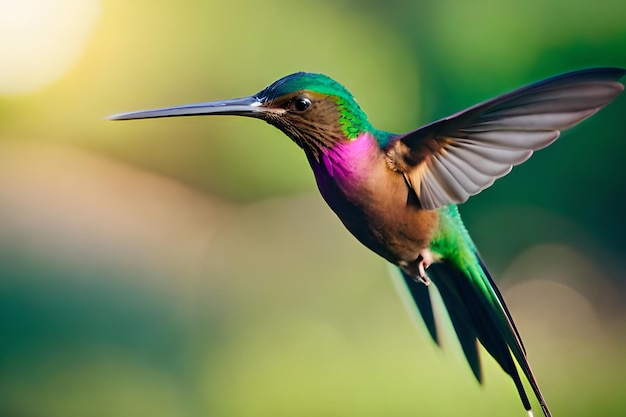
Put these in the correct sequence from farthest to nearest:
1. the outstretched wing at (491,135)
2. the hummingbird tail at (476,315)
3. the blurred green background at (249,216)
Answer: the blurred green background at (249,216) < the hummingbird tail at (476,315) < the outstretched wing at (491,135)

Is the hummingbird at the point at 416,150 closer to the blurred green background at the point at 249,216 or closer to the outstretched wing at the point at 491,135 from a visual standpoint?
the outstretched wing at the point at 491,135

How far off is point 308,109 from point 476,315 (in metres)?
0.22

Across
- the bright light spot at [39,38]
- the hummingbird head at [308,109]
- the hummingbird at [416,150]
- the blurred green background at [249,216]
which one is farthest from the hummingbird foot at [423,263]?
the bright light spot at [39,38]

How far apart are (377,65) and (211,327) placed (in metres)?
0.84

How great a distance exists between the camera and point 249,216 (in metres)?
2.19

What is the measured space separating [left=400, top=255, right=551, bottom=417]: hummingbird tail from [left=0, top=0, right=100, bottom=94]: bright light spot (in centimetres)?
172

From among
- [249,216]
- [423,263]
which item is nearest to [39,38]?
[249,216]

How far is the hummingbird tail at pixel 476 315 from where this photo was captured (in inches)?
21.0

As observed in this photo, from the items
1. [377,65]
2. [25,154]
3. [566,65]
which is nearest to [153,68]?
[25,154]

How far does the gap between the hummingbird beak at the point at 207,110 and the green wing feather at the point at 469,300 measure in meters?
0.21

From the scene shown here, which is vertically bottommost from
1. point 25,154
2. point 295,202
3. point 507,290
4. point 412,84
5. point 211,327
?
point 507,290

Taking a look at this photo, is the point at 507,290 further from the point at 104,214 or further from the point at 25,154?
the point at 25,154

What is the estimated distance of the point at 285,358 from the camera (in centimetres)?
180

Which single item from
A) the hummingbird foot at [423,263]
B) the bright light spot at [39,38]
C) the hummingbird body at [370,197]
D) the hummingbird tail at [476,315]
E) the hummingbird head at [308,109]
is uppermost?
the bright light spot at [39,38]
